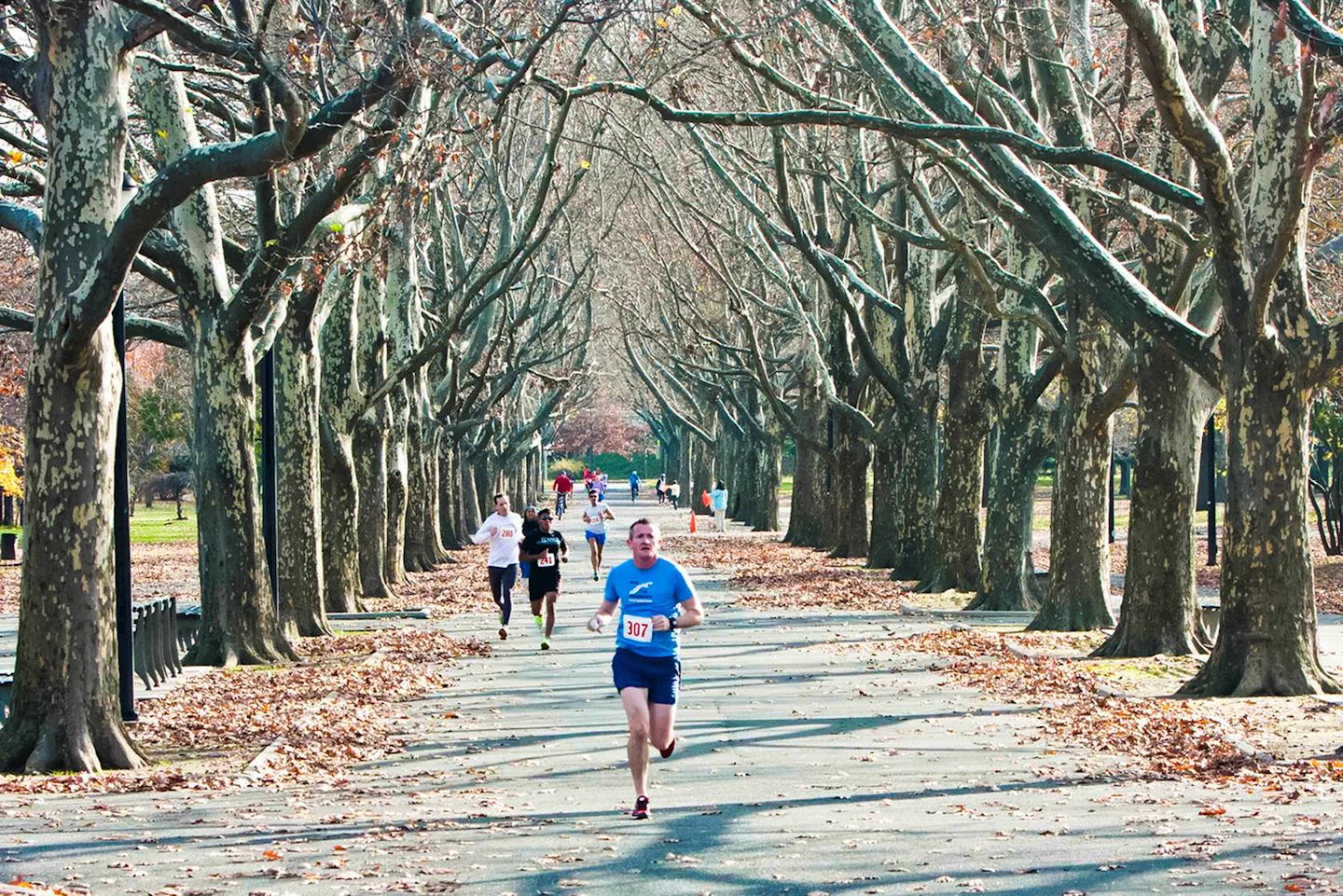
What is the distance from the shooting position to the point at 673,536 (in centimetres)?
5753

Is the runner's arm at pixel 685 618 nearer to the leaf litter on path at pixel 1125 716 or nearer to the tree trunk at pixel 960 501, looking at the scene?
the leaf litter on path at pixel 1125 716

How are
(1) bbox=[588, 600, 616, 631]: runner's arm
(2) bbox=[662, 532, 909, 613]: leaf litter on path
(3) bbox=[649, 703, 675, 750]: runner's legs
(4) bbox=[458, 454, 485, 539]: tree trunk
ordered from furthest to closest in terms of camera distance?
(4) bbox=[458, 454, 485, 539]: tree trunk → (2) bbox=[662, 532, 909, 613]: leaf litter on path → (1) bbox=[588, 600, 616, 631]: runner's arm → (3) bbox=[649, 703, 675, 750]: runner's legs

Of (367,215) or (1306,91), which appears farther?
(367,215)

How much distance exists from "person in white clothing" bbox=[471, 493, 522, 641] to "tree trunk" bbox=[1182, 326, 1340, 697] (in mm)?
9207

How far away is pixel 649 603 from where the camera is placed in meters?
10.0

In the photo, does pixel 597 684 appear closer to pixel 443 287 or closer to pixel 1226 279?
pixel 1226 279

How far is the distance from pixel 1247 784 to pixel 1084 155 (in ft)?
16.3

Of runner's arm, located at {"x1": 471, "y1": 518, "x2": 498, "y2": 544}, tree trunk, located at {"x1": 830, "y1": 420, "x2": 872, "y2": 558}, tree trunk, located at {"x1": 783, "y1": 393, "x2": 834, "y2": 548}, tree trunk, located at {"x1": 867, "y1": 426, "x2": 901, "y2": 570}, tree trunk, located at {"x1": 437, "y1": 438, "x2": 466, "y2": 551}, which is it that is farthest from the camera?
tree trunk, located at {"x1": 783, "y1": 393, "x2": 834, "y2": 548}


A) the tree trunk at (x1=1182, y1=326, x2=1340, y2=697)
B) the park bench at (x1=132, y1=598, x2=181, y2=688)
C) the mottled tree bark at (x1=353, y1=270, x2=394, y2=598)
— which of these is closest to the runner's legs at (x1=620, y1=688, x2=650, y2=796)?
the tree trunk at (x1=1182, y1=326, x2=1340, y2=697)

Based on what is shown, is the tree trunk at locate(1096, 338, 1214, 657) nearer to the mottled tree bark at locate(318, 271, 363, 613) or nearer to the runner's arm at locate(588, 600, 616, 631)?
the runner's arm at locate(588, 600, 616, 631)

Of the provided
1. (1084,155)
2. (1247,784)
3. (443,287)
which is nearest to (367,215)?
(1084,155)

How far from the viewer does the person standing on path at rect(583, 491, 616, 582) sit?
32.0 m

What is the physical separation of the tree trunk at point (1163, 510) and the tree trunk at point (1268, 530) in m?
2.70

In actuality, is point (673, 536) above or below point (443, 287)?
below
